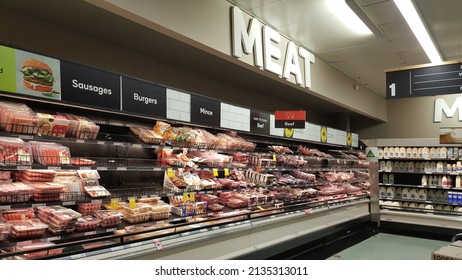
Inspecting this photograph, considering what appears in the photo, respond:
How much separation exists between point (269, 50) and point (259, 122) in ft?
3.60

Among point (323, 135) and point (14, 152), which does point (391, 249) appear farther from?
point (14, 152)

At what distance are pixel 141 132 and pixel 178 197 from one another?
905 mm

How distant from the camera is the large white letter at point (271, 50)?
15.6 ft

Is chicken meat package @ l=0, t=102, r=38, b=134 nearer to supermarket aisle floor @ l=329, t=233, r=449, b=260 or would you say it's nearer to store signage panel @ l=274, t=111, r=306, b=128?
store signage panel @ l=274, t=111, r=306, b=128

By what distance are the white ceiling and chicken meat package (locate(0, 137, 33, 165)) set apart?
9.07ft

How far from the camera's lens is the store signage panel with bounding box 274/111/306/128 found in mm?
5699

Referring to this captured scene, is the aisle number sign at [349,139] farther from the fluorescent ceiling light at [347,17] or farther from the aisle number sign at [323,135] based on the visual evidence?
the fluorescent ceiling light at [347,17]

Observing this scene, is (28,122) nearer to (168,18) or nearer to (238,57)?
(168,18)

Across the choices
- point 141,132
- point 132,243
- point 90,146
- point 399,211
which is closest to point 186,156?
point 141,132

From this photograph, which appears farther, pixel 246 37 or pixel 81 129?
pixel 246 37

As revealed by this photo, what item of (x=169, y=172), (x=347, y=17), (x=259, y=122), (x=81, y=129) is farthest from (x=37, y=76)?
(x=347, y=17)

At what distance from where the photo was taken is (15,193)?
2613 millimetres

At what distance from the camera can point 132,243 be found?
2943mm

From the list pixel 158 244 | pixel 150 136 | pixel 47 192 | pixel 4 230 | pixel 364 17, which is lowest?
pixel 158 244
